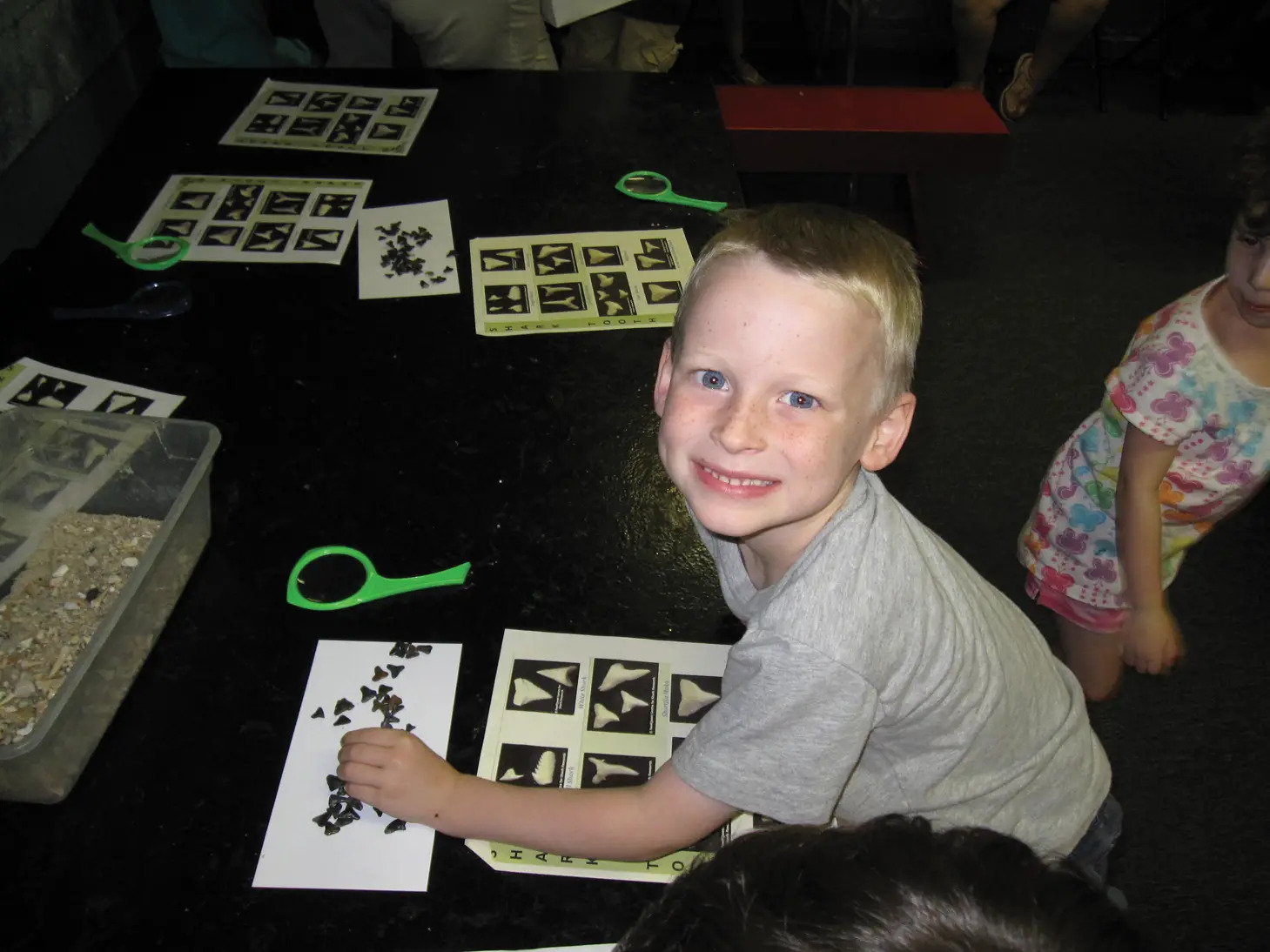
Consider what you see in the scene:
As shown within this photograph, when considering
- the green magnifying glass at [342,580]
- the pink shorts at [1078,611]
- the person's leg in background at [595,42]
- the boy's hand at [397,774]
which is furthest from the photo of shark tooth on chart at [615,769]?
the person's leg in background at [595,42]

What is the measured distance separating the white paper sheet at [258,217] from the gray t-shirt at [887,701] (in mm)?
862

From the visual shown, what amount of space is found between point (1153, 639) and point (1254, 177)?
588 millimetres

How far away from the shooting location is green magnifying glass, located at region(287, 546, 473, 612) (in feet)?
3.05

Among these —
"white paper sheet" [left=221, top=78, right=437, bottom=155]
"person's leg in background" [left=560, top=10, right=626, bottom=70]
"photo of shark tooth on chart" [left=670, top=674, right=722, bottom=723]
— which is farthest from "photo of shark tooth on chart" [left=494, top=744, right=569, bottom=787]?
"person's leg in background" [left=560, top=10, right=626, bottom=70]

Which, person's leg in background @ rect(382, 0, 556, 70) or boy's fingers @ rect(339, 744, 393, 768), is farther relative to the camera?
person's leg in background @ rect(382, 0, 556, 70)

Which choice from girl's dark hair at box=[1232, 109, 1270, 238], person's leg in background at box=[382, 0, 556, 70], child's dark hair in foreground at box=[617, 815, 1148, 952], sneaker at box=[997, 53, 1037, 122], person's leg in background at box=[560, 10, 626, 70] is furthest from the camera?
sneaker at box=[997, 53, 1037, 122]

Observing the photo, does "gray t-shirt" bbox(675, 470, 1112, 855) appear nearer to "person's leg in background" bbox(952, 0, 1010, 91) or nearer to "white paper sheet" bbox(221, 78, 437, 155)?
"white paper sheet" bbox(221, 78, 437, 155)

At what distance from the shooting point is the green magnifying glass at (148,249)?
1.35m

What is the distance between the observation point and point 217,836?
29.3 inches

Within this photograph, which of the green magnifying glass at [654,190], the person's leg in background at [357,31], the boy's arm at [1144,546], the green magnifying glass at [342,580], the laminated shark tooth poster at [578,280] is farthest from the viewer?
the person's leg in background at [357,31]

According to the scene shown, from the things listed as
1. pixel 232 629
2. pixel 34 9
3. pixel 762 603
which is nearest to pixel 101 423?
pixel 232 629

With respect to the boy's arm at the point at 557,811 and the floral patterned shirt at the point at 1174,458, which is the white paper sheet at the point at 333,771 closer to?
the boy's arm at the point at 557,811

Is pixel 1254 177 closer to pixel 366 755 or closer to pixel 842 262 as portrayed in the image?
pixel 842 262

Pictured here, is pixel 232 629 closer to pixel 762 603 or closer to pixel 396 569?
pixel 396 569
